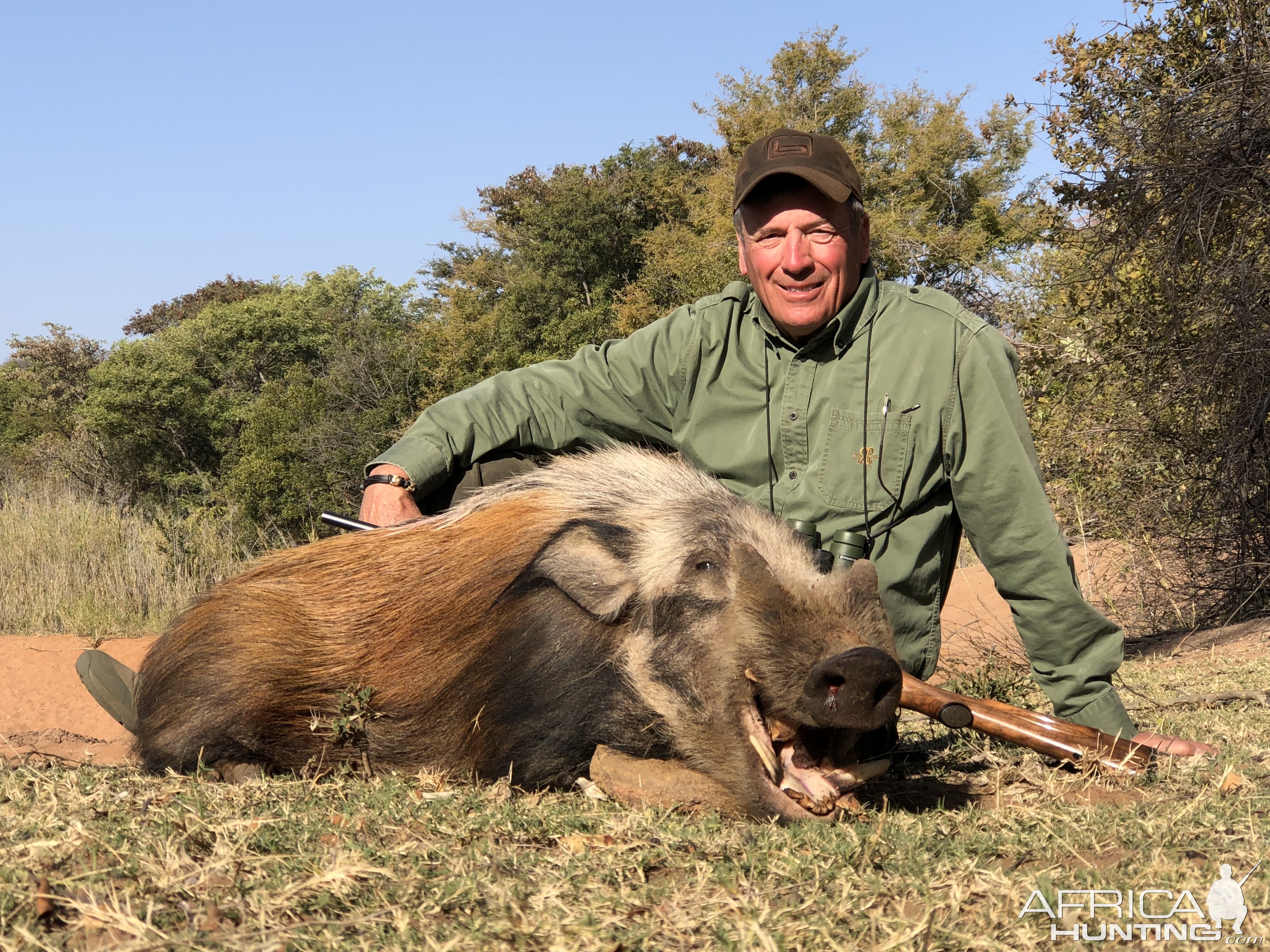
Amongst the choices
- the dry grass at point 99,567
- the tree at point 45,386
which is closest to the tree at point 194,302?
the tree at point 45,386

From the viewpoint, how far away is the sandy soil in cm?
550

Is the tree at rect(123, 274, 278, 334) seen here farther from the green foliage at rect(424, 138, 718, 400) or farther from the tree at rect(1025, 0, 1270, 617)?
the tree at rect(1025, 0, 1270, 617)

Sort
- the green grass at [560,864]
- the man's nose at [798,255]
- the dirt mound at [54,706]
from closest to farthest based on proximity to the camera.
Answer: the green grass at [560,864], the man's nose at [798,255], the dirt mound at [54,706]

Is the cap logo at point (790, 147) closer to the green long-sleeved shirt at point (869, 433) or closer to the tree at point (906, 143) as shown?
the green long-sleeved shirt at point (869, 433)

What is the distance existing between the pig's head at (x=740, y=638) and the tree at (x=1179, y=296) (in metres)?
5.34

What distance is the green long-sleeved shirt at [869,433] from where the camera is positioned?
374cm

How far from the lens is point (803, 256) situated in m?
4.07

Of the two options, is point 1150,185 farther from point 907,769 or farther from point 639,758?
point 639,758

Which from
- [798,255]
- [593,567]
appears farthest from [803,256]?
[593,567]

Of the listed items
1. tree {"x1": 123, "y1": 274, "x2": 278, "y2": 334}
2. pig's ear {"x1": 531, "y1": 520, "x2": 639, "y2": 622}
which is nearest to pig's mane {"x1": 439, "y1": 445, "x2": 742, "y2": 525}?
pig's ear {"x1": 531, "y1": 520, "x2": 639, "y2": 622}

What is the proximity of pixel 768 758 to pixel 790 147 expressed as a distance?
228 cm

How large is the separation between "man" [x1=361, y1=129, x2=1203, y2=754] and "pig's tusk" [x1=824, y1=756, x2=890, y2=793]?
1098 millimetres

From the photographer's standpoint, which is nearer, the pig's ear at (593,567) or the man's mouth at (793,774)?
the man's mouth at (793,774)

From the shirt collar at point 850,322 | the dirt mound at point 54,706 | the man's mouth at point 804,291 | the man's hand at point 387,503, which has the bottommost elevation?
the dirt mound at point 54,706
